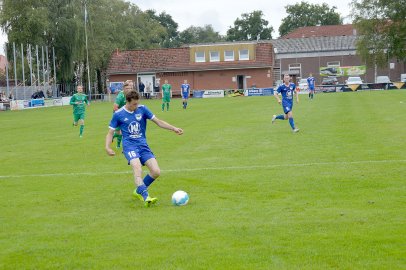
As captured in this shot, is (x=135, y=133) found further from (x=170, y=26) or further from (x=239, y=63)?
(x=170, y=26)

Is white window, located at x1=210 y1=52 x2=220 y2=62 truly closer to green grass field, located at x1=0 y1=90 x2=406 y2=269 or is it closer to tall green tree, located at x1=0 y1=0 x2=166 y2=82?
tall green tree, located at x1=0 y1=0 x2=166 y2=82

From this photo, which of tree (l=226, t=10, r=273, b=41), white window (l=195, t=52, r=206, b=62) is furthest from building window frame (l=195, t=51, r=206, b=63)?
tree (l=226, t=10, r=273, b=41)

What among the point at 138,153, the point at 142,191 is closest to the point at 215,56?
the point at 138,153

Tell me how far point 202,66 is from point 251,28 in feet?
169

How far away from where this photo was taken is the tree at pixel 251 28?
126625mm

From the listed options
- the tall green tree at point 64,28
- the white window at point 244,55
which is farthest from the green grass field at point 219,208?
the white window at point 244,55

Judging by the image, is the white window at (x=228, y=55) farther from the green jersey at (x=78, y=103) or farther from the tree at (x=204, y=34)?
the tree at (x=204, y=34)

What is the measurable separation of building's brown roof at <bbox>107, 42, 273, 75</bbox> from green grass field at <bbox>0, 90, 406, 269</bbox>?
2346 inches

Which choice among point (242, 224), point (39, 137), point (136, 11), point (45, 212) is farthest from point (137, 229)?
point (136, 11)

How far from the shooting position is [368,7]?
249 feet

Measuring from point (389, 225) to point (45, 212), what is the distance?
16.5ft

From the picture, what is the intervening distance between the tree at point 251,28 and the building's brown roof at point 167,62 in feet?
160

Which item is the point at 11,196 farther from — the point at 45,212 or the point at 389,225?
the point at 389,225

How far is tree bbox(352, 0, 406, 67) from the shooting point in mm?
74250
